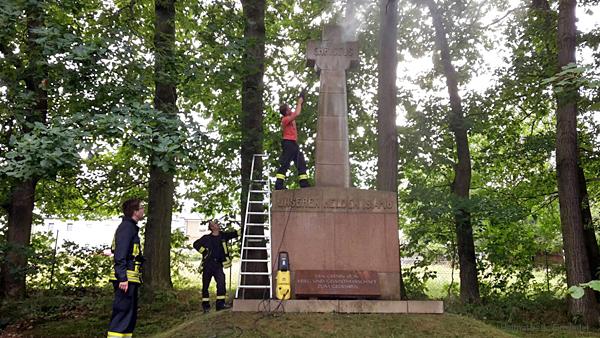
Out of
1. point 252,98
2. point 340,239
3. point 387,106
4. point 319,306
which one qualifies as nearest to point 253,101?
point 252,98

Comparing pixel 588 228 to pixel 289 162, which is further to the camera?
pixel 588 228

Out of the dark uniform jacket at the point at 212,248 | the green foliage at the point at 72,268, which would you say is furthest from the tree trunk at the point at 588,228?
the green foliage at the point at 72,268

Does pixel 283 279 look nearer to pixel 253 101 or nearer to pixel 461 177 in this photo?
pixel 253 101

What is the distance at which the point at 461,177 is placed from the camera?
48.3ft

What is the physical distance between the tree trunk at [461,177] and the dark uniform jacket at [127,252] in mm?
8779

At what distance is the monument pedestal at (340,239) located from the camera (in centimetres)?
778

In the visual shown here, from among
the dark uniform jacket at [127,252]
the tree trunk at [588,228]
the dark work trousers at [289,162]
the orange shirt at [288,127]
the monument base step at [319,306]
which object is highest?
the orange shirt at [288,127]

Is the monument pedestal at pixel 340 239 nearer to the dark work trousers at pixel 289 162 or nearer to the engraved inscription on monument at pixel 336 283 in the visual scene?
the engraved inscription on monument at pixel 336 283

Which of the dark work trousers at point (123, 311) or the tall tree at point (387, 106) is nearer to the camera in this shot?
the dark work trousers at point (123, 311)

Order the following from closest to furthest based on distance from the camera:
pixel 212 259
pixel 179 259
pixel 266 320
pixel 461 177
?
pixel 266 320, pixel 212 259, pixel 461 177, pixel 179 259

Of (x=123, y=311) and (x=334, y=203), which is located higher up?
(x=334, y=203)

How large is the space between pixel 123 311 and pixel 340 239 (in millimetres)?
3610

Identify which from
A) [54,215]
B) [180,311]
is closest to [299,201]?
[180,311]

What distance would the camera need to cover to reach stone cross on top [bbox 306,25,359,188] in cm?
873
